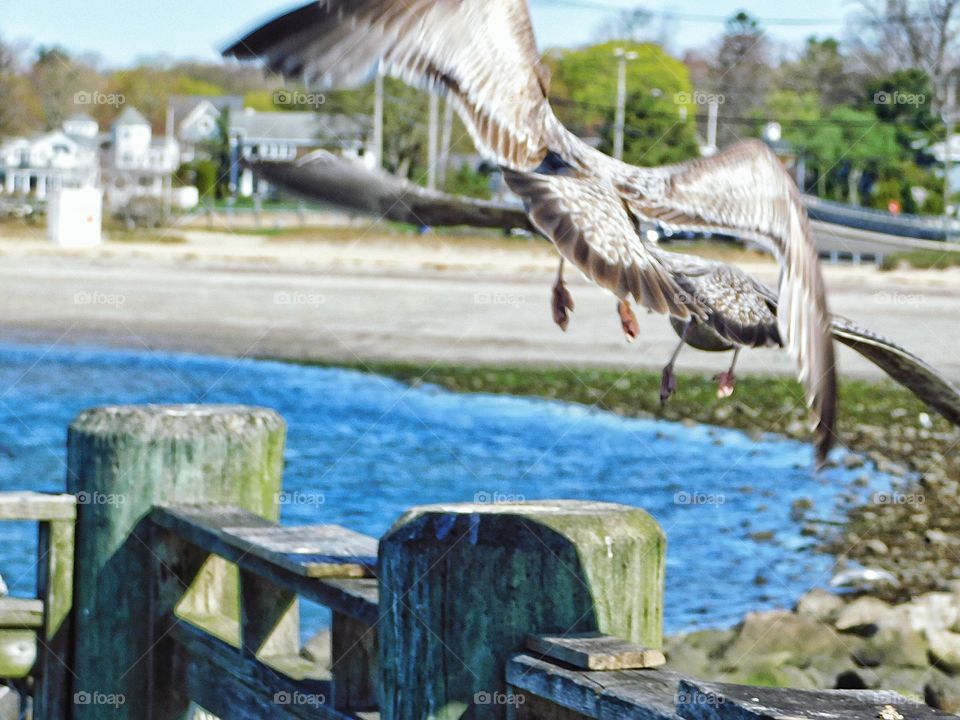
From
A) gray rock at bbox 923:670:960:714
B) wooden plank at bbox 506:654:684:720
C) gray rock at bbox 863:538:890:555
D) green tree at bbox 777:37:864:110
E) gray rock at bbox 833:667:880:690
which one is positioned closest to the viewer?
wooden plank at bbox 506:654:684:720

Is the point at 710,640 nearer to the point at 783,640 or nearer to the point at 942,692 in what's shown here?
the point at 783,640

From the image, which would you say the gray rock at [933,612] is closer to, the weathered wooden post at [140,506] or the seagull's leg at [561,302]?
the weathered wooden post at [140,506]

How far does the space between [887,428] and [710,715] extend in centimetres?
1371

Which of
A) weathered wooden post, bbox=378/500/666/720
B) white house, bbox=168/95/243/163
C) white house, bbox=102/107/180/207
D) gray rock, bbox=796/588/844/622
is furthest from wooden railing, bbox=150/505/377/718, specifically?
white house, bbox=168/95/243/163

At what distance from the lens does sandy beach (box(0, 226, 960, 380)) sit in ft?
67.5

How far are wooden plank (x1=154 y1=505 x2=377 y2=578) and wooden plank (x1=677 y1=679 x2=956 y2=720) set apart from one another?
1.05 m

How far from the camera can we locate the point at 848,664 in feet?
25.2

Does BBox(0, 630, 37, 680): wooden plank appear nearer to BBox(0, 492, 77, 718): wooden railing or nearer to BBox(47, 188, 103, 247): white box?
BBox(0, 492, 77, 718): wooden railing

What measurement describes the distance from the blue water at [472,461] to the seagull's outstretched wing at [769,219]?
187 inches

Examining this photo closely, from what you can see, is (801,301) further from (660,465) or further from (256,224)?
(256,224)

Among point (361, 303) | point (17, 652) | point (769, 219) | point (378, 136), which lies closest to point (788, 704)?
point (769, 219)

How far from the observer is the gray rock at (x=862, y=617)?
816 centimetres

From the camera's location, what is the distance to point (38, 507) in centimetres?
370

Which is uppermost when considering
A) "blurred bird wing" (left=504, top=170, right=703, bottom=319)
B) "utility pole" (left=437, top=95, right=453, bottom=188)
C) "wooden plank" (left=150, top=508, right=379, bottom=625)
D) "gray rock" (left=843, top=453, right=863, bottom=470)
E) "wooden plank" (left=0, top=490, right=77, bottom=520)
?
"utility pole" (left=437, top=95, right=453, bottom=188)
